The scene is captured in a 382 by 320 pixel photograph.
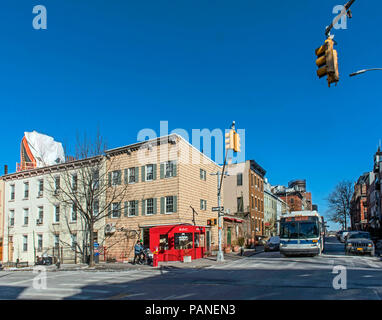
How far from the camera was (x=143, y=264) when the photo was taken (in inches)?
1037

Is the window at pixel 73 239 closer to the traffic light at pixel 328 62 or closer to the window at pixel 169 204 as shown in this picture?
the window at pixel 169 204

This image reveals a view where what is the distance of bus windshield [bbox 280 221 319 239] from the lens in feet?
83.6

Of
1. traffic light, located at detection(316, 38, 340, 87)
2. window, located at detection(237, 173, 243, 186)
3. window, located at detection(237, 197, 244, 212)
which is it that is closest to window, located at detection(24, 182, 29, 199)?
window, located at detection(237, 197, 244, 212)

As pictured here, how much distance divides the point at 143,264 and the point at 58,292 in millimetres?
13508

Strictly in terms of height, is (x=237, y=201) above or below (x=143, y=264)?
above

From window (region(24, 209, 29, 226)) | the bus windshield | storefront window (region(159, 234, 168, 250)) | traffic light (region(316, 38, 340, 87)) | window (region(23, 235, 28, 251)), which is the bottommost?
window (region(23, 235, 28, 251))

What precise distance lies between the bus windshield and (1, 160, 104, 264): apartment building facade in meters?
16.8

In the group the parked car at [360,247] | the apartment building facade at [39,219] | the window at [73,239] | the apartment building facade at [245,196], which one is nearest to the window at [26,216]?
the apartment building facade at [39,219]

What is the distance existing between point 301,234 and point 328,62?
735 inches

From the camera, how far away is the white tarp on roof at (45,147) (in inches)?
1804

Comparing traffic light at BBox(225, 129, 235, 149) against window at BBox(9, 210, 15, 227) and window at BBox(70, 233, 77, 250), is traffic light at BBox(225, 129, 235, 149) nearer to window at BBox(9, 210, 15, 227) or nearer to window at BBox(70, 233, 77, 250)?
window at BBox(70, 233, 77, 250)

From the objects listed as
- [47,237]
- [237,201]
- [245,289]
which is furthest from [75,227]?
[245,289]
